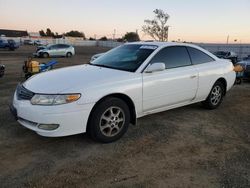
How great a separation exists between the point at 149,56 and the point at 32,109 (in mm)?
2182

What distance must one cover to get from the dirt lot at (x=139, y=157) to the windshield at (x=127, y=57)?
113cm

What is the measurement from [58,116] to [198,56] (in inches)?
132

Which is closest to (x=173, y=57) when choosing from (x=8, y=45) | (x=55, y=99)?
(x=55, y=99)

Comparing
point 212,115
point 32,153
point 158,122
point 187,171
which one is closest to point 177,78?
point 158,122

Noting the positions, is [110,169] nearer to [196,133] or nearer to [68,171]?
[68,171]

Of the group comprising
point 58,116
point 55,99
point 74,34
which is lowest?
point 58,116

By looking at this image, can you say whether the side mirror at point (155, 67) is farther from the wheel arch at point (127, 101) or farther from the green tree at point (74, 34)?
the green tree at point (74, 34)

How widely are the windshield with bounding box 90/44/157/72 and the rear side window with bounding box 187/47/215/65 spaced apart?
981 millimetres

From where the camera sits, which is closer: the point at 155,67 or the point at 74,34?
the point at 155,67

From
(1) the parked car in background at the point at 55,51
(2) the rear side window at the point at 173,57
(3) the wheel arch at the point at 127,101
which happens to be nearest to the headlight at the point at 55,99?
(3) the wheel arch at the point at 127,101

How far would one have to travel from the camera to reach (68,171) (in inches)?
138

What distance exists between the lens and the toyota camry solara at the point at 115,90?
3.96 m

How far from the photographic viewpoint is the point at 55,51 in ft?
91.8

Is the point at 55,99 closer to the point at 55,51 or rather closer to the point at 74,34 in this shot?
the point at 55,51
